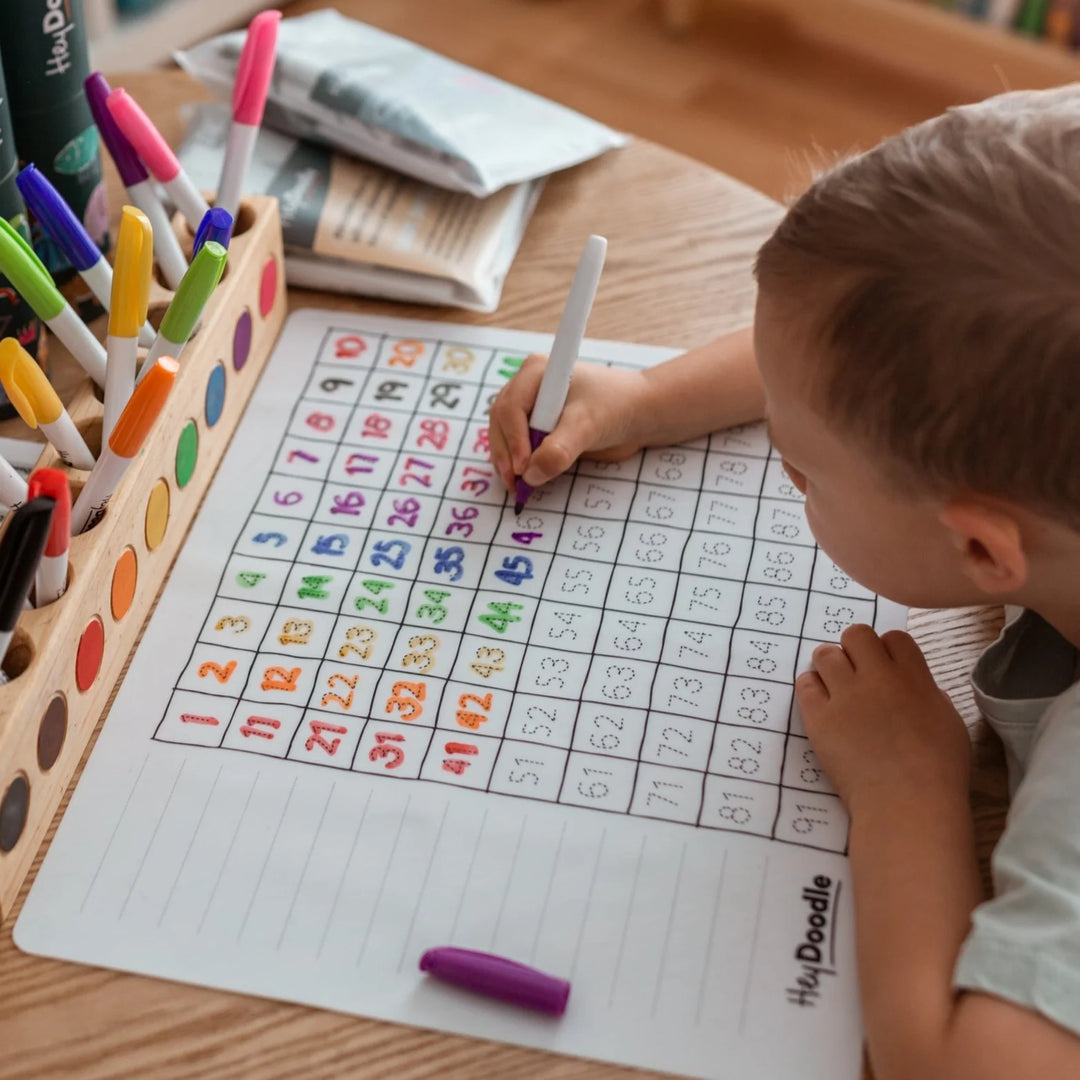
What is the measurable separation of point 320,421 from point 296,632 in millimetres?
180

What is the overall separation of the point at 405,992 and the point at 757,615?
0.28m

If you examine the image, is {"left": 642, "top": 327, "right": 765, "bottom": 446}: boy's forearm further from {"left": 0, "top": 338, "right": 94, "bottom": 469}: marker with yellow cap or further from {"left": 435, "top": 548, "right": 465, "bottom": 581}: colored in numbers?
{"left": 0, "top": 338, "right": 94, "bottom": 469}: marker with yellow cap

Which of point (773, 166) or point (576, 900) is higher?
point (576, 900)

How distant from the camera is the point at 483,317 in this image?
2.99 ft

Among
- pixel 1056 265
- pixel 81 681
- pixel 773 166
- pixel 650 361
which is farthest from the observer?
pixel 773 166

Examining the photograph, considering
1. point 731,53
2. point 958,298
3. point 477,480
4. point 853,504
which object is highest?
point 958,298

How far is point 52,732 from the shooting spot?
2.00ft

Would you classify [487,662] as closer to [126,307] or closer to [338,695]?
[338,695]

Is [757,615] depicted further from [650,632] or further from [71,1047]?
[71,1047]

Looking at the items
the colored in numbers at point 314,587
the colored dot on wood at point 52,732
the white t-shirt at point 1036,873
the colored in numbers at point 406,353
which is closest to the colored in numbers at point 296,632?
the colored in numbers at point 314,587

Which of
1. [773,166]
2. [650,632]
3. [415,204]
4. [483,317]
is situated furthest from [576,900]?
[773,166]

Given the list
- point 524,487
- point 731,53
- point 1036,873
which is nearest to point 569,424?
point 524,487

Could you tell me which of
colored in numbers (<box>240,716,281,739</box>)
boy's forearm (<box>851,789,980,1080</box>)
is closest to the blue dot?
colored in numbers (<box>240,716,281,739</box>)

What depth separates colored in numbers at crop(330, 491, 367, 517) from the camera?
0.78 m
